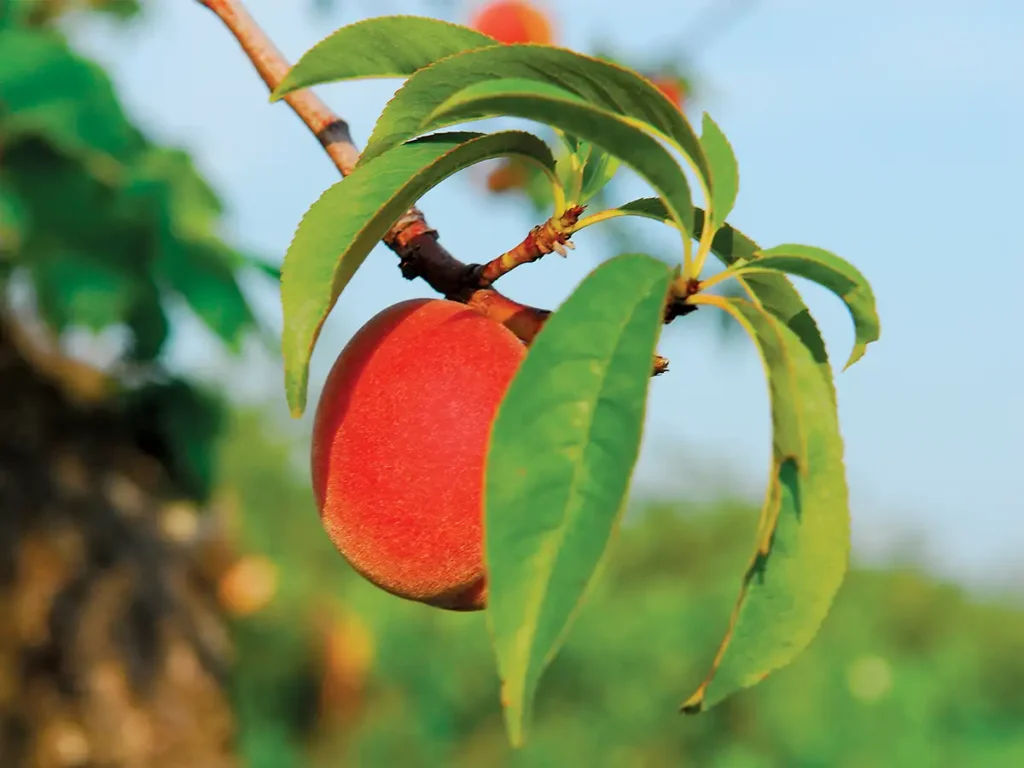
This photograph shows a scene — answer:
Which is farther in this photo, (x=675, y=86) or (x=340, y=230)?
(x=675, y=86)

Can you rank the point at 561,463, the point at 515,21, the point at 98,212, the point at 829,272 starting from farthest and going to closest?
the point at 515,21 → the point at 98,212 → the point at 829,272 → the point at 561,463

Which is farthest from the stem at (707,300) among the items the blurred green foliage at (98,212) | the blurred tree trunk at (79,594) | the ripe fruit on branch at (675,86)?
the blurred tree trunk at (79,594)

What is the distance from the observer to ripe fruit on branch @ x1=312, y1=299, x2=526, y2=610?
56 centimetres

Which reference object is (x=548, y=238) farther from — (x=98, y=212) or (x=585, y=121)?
(x=98, y=212)

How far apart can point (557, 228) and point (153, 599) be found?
2.35 meters

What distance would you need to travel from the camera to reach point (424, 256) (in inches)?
24.4

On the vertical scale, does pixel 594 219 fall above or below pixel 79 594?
above

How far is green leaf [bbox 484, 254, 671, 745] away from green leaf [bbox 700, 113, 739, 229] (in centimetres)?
7

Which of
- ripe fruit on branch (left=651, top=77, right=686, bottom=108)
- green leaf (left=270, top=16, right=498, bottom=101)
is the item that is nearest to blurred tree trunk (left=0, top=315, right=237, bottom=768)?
ripe fruit on branch (left=651, top=77, right=686, bottom=108)

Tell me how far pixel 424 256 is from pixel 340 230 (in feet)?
0.36

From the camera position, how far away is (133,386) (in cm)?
207

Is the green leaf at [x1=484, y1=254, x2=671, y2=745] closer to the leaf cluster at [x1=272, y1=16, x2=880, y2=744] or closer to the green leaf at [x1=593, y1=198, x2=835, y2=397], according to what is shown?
the leaf cluster at [x1=272, y1=16, x2=880, y2=744]

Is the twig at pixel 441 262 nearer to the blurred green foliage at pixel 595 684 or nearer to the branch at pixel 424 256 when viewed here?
the branch at pixel 424 256

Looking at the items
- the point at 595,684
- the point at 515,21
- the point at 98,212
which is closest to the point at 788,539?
the point at 98,212
